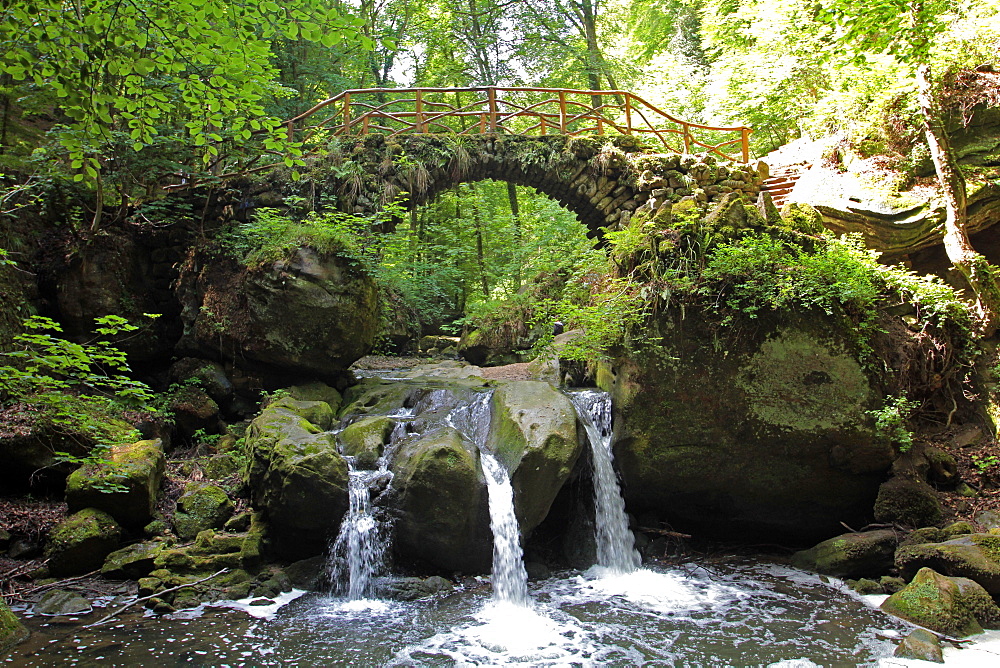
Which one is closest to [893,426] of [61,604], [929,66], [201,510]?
[929,66]

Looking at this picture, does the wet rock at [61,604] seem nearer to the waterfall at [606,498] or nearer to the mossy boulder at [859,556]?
the waterfall at [606,498]

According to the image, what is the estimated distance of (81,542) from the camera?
5.94 m

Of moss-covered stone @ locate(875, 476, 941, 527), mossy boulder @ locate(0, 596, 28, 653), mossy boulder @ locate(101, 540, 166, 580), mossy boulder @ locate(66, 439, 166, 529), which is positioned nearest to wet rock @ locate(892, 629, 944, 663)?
moss-covered stone @ locate(875, 476, 941, 527)

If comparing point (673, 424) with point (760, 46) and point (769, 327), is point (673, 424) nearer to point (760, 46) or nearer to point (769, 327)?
point (769, 327)

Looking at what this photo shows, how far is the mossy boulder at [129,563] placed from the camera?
596 centimetres

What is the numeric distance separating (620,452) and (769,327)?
8.14 feet

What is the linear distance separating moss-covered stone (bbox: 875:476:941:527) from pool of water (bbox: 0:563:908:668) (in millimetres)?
1360

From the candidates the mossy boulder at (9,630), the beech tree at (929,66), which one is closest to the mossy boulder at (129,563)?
the mossy boulder at (9,630)

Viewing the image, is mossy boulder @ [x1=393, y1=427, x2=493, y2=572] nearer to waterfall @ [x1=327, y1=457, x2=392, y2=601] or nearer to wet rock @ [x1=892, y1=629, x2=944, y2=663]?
waterfall @ [x1=327, y1=457, x2=392, y2=601]

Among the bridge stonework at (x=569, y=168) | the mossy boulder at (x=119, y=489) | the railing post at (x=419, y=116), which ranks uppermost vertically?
the railing post at (x=419, y=116)

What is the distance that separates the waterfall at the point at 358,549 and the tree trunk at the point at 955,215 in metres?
8.80

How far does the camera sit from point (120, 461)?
653cm

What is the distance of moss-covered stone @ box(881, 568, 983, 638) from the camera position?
5176mm

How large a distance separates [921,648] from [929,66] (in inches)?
349
